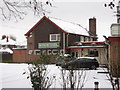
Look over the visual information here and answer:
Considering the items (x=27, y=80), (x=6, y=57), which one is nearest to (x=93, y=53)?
(x=27, y=80)

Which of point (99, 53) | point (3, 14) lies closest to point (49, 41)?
point (99, 53)

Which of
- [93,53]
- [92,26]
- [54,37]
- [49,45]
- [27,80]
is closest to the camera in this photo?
Answer: [27,80]

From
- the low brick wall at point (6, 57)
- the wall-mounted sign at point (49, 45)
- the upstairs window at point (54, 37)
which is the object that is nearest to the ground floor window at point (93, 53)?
the wall-mounted sign at point (49, 45)

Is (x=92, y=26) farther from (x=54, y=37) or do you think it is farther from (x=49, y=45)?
(x=49, y=45)

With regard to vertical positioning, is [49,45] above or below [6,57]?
above

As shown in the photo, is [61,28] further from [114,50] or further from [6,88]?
[6,88]

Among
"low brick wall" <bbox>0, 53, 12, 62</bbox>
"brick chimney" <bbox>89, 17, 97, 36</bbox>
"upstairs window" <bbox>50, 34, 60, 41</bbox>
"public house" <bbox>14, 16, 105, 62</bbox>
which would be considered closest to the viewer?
"public house" <bbox>14, 16, 105, 62</bbox>

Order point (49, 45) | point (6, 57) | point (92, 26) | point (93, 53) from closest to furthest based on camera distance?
point (93, 53) → point (49, 45) → point (92, 26) → point (6, 57)

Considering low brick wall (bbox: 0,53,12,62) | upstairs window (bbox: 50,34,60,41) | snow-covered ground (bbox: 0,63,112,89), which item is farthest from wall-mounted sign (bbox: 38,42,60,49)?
snow-covered ground (bbox: 0,63,112,89)

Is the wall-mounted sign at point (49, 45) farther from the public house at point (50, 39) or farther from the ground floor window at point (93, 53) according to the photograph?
the ground floor window at point (93, 53)

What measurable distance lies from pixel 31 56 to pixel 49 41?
4.39 m

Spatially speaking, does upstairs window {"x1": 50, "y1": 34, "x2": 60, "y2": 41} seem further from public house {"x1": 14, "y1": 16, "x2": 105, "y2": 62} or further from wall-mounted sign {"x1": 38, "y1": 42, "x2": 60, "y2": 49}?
wall-mounted sign {"x1": 38, "y1": 42, "x2": 60, "y2": 49}

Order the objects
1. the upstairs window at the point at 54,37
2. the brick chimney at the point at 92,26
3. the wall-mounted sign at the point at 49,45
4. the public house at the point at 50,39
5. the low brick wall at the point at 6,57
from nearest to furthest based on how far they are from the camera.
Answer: the public house at the point at 50,39, the wall-mounted sign at the point at 49,45, the upstairs window at the point at 54,37, the brick chimney at the point at 92,26, the low brick wall at the point at 6,57

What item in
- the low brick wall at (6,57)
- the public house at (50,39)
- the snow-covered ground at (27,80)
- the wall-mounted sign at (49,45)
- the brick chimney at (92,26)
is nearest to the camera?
the snow-covered ground at (27,80)
